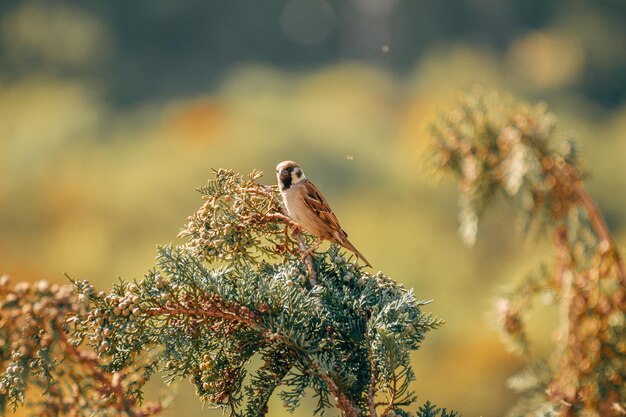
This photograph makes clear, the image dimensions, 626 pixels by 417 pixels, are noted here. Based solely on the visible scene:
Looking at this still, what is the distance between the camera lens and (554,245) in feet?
2.34

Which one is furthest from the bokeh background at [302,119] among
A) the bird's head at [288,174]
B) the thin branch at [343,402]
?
the thin branch at [343,402]

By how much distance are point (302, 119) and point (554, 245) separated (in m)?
4.15

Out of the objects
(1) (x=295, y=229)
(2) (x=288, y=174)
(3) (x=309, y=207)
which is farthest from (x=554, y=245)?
(2) (x=288, y=174)

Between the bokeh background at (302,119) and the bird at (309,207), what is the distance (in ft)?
4.27

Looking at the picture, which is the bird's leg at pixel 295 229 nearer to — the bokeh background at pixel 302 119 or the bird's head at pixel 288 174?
the bird's head at pixel 288 174

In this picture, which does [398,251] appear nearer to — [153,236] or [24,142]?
[153,236]

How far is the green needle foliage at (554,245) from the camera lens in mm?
644

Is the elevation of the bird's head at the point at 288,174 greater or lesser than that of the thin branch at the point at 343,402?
greater

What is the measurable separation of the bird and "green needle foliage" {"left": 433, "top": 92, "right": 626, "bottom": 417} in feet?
1.96

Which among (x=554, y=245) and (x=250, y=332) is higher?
(x=250, y=332)

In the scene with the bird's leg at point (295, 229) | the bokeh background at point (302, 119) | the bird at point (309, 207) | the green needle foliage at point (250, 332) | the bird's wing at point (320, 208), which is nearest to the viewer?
the green needle foliage at point (250, 332)

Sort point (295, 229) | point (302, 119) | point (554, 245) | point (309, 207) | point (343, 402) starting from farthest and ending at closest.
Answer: point (302, 119)
point (309, 207)
point (295, 229)
point (343, 402)
point (554, 245)

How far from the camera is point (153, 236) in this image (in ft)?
13.0

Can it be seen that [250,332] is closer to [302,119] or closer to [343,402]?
[343,402]
